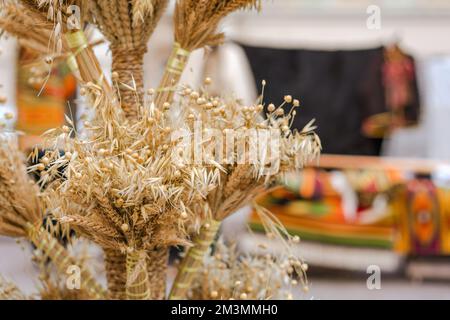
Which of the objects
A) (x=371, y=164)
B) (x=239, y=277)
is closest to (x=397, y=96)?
(x=371, y=164)

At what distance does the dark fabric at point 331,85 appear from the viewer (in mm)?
3371

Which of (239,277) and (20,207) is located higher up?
(20,207)

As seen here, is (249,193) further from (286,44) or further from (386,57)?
(286,44)

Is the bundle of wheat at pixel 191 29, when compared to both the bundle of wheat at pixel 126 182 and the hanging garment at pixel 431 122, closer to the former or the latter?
the bundle of wheat at pixel 126 182

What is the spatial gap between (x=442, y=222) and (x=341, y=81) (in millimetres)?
987

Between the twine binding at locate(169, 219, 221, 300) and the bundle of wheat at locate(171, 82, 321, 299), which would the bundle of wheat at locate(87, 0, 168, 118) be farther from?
the twine binding at locate(169, 219, 221, 300)

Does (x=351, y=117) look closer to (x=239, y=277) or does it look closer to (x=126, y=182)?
(x=239, y=277)

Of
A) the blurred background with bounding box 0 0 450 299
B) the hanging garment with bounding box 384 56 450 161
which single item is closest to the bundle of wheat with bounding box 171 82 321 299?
the blurred background with bounding box 0 0 450 299

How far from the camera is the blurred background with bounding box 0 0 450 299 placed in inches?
113

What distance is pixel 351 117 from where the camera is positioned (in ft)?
11.2

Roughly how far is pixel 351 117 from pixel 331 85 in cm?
21

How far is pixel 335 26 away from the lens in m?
3.87

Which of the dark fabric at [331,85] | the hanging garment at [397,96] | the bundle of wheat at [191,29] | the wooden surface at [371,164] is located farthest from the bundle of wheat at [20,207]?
the hanging garment at [397,96]
